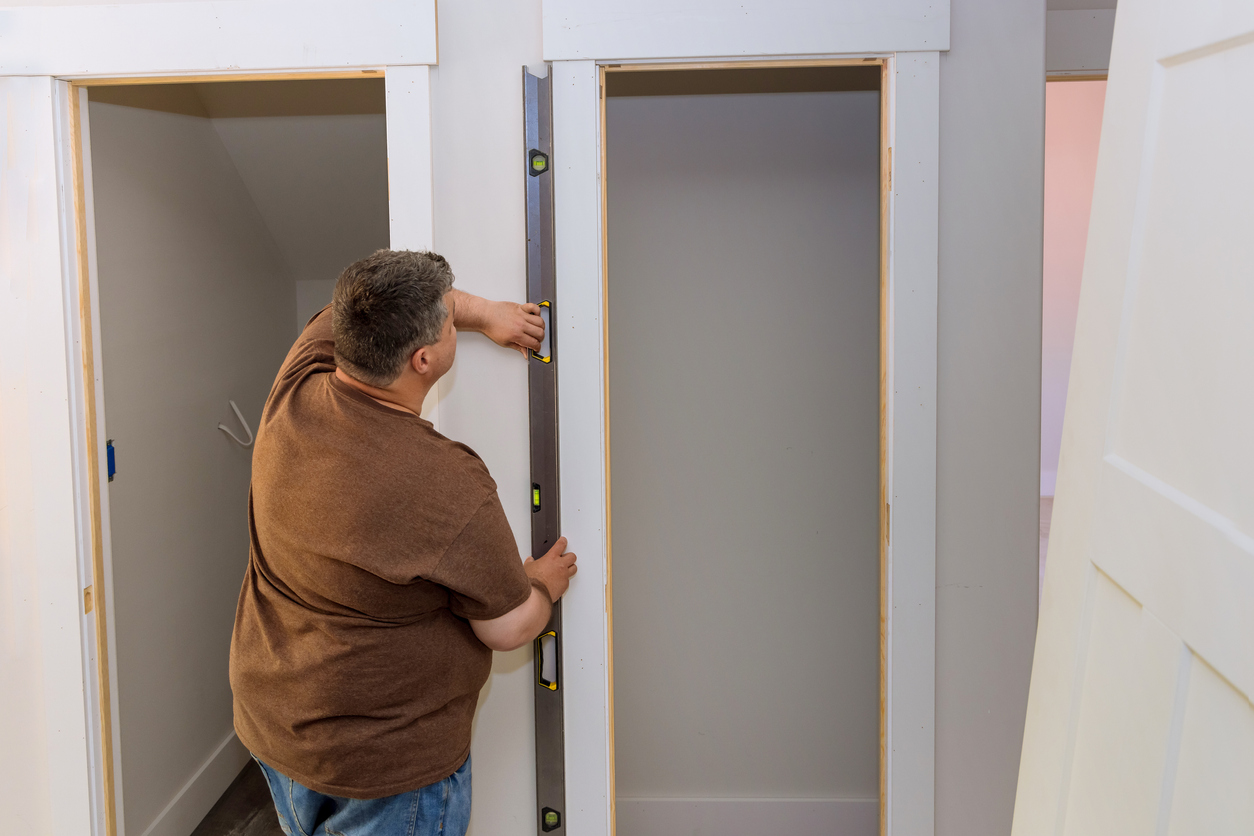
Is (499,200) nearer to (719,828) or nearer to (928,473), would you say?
(928,473)

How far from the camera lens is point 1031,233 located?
1581 millimetres

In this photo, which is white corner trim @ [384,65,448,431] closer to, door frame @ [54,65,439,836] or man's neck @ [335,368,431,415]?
door frame @ [54,65,439,836]

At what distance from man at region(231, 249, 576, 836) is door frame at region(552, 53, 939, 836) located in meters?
0.33

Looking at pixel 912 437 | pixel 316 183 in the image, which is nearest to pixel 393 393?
pixel 912 437

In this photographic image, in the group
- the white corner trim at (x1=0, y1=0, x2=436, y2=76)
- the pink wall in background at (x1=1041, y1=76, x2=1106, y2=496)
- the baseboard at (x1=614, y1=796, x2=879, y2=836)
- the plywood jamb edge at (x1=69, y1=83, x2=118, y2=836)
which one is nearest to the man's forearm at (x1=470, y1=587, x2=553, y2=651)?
the plywood jamb edge at (x1=69, y1=83, x2=118, y2=836)

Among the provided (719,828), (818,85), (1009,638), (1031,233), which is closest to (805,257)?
(818,85)

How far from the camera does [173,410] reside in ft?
7.84

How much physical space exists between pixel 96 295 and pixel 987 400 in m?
2.05

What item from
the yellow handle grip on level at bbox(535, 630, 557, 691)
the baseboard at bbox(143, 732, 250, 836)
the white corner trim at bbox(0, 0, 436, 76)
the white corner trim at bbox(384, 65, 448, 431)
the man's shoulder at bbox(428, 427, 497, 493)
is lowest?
the baseboard at bbox(143, 732, 250, 836)

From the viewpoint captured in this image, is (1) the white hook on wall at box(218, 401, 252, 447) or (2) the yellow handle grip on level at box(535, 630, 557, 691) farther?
(1) the white hook on wall at box(218, 401, 252, 447)

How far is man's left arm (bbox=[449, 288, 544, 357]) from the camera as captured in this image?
1.56m

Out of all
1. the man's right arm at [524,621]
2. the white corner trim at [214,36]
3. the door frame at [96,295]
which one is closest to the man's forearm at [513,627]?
the man's right arm at [524,621]

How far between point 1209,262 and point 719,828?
99.1 inches

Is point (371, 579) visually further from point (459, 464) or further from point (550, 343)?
point (550, 343)
